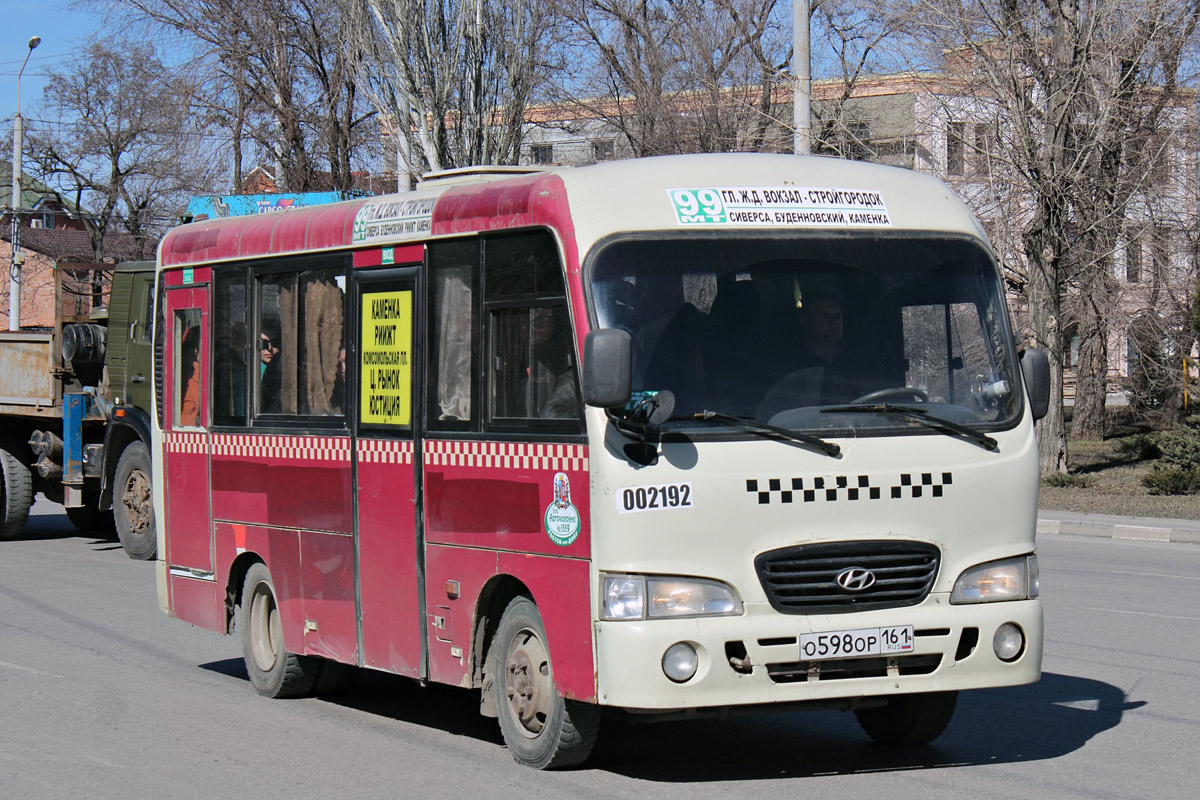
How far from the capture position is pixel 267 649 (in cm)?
952

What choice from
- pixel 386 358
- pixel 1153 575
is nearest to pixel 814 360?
pixel 386 358

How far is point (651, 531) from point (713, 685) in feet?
2.16

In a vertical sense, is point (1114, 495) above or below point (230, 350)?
below

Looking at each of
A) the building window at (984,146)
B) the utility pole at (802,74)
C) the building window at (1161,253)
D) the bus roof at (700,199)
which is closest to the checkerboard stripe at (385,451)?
the bus roof at (700,199)

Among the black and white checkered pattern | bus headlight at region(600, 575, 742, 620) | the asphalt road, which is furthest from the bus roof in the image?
the asphalt road

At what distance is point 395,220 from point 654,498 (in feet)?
8.48

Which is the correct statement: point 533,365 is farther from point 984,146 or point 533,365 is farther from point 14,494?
point 984,146

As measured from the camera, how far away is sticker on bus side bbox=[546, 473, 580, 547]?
6520 mm

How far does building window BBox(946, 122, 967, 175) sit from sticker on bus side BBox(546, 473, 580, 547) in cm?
2112

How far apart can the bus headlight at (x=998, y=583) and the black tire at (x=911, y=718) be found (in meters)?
0.75

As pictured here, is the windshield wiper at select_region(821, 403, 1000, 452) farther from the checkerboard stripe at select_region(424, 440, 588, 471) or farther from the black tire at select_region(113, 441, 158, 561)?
the black tire at select_region(113, 441, 158, 561)

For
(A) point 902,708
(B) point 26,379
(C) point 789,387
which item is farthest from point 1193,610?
(B) point 26,379

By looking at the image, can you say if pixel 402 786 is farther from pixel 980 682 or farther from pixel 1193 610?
pixel 1193 610

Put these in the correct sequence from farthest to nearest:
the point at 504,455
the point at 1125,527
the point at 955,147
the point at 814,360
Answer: the point at 955,147 < the point at 1125,527 < the point at 504,455 < the point at 814,360
